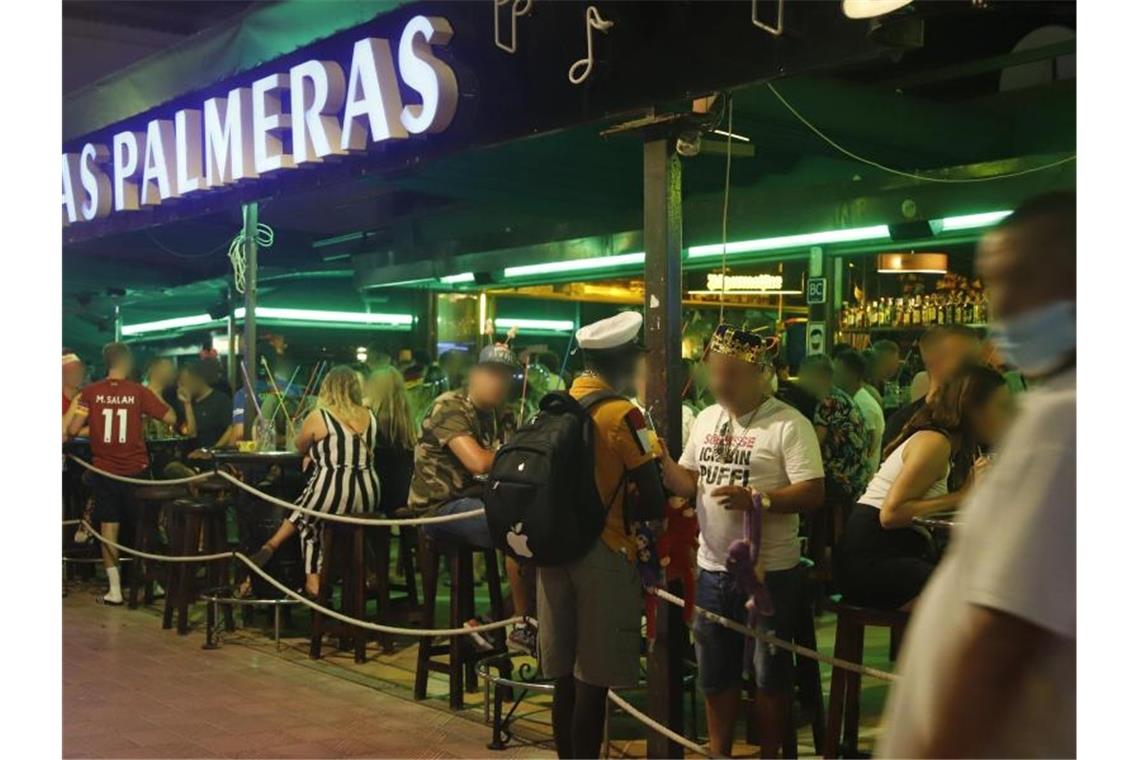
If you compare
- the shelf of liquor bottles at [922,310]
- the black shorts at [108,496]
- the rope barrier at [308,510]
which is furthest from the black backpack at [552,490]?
the shelf of liquor bottles at [922,310]

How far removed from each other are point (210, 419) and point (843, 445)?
19.8 ft

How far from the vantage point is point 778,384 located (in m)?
8.31

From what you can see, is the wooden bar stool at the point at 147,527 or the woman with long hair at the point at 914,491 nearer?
the woman with long hair at the point at 914,491

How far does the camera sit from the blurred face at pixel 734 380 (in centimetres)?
454

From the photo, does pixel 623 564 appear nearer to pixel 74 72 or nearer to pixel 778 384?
pixel 778 384

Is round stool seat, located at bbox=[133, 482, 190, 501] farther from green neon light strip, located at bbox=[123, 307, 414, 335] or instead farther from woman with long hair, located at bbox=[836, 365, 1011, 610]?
green neon light strip, located at bbox=[123, 307, 414, 335]

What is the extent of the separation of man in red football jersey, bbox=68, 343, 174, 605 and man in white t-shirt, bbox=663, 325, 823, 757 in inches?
228

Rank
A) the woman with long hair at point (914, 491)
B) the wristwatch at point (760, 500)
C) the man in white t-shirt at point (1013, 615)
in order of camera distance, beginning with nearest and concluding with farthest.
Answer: the man in white t-shirt at point (1013, 615) < the wristwatch at point (760, 500) < the woman with long hair at point (914, 491)

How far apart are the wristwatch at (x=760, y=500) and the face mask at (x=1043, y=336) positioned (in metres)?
2.37

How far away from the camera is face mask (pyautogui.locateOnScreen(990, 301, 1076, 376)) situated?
1.91 metres

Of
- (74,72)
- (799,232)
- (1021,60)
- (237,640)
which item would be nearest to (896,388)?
(799,232)

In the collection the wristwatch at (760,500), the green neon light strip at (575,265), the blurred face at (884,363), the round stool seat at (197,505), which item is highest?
the green neon light strip at (575,265)

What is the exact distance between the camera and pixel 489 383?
6.01m

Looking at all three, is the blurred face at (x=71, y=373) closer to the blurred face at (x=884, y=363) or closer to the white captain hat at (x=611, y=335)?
the blurred face at (x=884, y=363)
